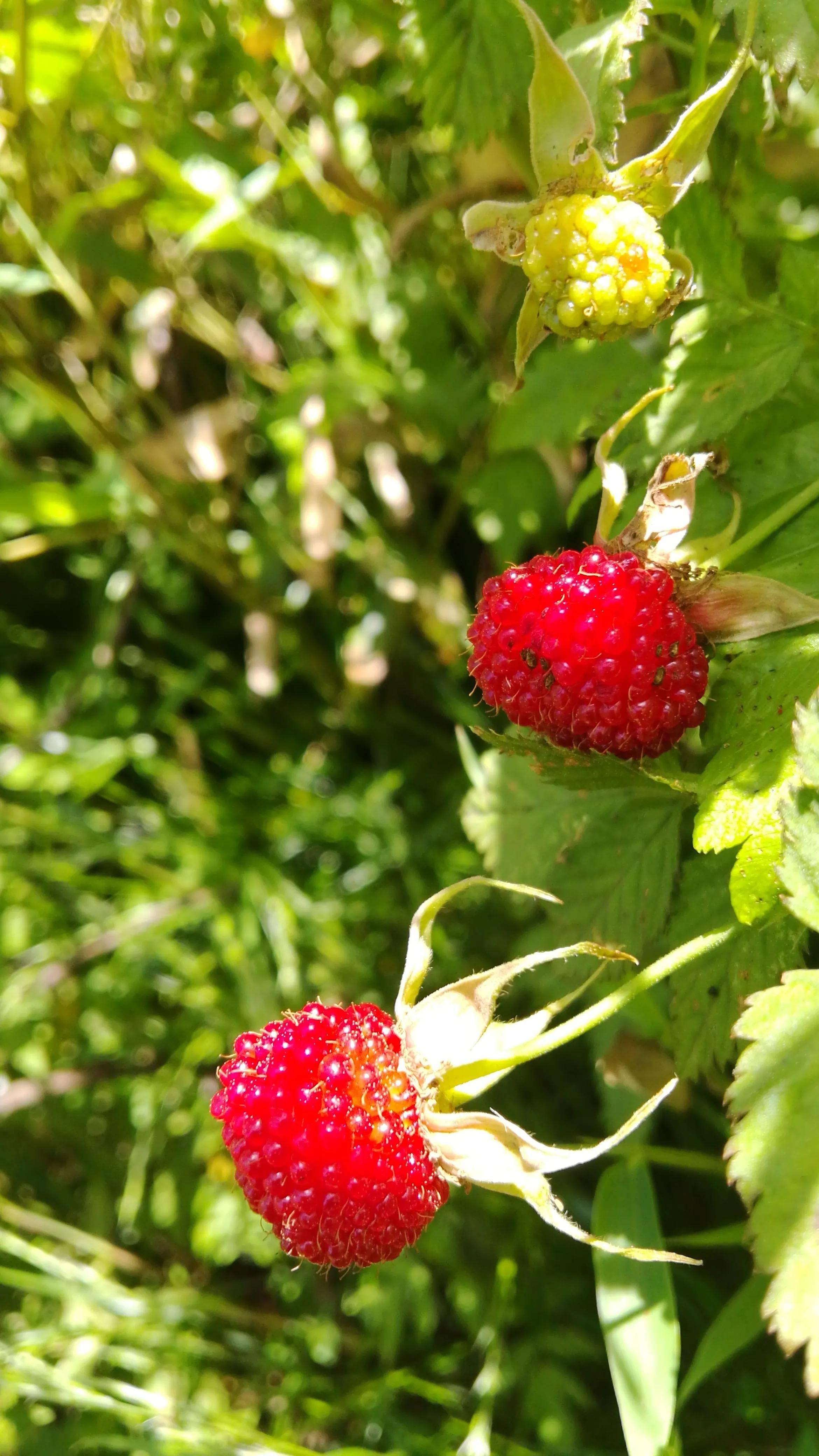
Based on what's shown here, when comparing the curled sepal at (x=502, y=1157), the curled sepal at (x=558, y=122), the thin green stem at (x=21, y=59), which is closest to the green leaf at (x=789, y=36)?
the curled sepal at (x=558, y=122)

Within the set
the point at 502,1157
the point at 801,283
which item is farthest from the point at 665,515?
the point at 502,1157

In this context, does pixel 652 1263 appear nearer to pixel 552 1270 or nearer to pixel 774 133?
pixel 552 1270

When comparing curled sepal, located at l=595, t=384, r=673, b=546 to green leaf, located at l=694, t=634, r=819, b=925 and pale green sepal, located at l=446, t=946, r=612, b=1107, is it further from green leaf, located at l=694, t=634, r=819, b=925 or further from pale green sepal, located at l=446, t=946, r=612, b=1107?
pale green sepal, located at l=446, t=946, r=612, b=1107

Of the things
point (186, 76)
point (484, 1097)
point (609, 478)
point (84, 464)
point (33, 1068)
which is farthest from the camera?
point (84, 464)

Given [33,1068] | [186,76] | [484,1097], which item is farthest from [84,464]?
[484,1097]

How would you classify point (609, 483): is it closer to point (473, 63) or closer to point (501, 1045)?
point (501, 1045)

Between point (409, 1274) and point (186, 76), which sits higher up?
point (186, 76)

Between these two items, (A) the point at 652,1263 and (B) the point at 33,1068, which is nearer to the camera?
(A) the point at 652,1263
